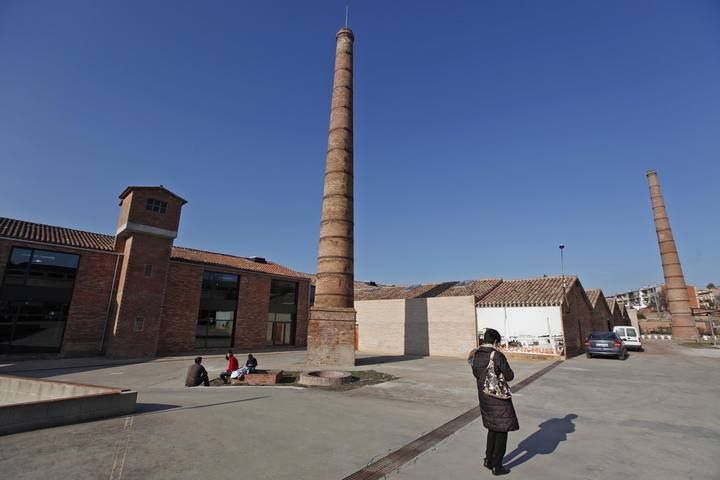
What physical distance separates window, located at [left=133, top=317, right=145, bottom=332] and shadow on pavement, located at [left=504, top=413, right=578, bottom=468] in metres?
20.6

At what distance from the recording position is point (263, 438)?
5.57 m

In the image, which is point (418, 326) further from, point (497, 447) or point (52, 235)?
point (52, 235)

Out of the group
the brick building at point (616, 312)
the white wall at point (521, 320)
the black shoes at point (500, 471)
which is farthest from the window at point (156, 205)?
the brick building at point (616, 312)

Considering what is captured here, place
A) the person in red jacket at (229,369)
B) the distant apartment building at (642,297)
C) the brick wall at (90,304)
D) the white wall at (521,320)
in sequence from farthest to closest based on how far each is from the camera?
the distant apartment building at (642,297)
the white wall at (521,320)
the brick wall at (90,304)
the person in red jacket at (229,369)

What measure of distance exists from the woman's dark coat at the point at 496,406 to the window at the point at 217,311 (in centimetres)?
2284

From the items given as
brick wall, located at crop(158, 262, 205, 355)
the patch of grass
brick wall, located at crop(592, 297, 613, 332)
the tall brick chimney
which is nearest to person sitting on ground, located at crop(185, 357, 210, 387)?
the patch of grass

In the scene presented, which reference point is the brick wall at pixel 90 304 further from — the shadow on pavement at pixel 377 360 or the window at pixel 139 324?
the shadow on pavement at pixel 377 360

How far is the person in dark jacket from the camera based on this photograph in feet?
14.0

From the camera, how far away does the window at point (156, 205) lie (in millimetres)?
21375

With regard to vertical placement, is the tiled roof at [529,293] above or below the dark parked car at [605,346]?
above

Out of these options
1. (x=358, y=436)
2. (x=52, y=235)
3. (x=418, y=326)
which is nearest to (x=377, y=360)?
(x=418, y=326)

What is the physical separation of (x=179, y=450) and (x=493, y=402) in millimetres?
4239

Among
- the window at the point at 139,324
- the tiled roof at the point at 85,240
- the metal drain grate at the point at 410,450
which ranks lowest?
the metal drain grate at the point at 410,450

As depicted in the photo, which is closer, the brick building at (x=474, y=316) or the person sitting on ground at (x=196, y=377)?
the person sitting on ground at (x=196, y=377)
